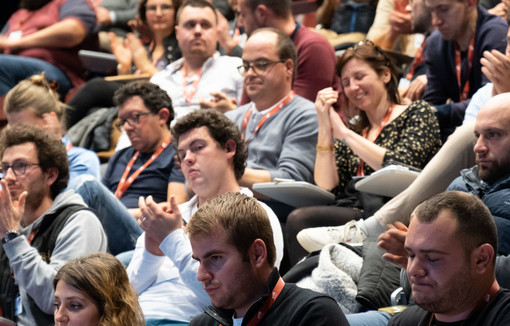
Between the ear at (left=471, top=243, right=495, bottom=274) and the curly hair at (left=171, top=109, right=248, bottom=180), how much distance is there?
1.37 metres

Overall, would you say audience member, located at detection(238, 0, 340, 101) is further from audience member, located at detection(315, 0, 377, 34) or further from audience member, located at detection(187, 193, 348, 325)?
audience member, located at detection(187, 193, 348, 325)

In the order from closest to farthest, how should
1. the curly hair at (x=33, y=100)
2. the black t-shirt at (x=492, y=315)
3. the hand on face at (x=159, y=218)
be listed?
the black t-shirt at (x=492, y=315)
the hand on face at (x=159, y=218)
the curly hair at (x=33, y=100)

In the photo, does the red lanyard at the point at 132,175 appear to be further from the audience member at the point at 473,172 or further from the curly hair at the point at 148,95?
the audience member at the point at 473,172

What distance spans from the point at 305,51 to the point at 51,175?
1.64 meters

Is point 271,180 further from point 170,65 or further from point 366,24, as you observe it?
point 366,24

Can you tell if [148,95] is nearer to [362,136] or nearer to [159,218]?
[362,136]

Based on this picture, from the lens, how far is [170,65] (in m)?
5.27

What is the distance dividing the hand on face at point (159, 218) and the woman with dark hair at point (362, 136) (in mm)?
717

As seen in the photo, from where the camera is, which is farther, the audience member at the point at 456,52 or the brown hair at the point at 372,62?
the audience member at the point at 456,52

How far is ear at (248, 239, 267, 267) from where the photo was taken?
226 cm

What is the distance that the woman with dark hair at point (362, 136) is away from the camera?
3.50 meters

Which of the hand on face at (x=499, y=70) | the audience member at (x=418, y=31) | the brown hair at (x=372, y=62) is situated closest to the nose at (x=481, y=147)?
the hand on face at (x=499, y=70)

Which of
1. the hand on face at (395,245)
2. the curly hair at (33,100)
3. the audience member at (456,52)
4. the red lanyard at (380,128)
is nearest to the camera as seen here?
the hand on face at (395,245)

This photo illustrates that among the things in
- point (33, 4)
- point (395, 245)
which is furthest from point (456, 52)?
point (33, 4)
